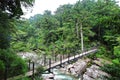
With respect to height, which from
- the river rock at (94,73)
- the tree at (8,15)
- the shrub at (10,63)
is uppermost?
the tree at (8,15)

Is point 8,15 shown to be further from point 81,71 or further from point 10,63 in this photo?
point 81,71

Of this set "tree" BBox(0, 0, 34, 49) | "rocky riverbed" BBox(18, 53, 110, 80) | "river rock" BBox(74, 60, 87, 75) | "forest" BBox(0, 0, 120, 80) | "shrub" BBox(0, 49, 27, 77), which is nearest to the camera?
"shrub" BBox(0, 49, 27, 77)

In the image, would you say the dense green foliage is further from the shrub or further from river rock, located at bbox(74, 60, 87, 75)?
river rock, located at bbox(74, 60, 87, 75)

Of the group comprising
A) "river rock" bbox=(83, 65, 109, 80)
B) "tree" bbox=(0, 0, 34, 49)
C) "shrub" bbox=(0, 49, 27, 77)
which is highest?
"tree" bbox=(0, 0, 34, 49)

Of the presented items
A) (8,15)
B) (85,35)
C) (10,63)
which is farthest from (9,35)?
(85,35)

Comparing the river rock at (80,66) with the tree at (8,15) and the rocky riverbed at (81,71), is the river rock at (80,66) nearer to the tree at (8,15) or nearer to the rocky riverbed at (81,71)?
the rocky riverbed at (81,71)

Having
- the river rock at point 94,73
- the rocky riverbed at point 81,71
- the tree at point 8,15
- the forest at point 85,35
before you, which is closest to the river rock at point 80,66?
the rocky riverbed at point 81,71

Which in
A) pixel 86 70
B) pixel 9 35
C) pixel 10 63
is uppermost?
pixel 9 35

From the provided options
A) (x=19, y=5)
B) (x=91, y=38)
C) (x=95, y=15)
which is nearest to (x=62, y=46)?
(x=91, y=38)

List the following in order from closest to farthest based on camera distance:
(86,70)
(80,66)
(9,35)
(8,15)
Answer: (9,35), (8,15), (86,70), (80,66)

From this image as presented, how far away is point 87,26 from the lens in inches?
1419

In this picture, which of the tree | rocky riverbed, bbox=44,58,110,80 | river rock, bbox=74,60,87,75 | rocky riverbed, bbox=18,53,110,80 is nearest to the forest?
rocky riverbed, bbox=44,58,110,80

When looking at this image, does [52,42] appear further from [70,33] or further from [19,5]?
[19,5]

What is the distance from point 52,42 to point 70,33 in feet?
15.3
